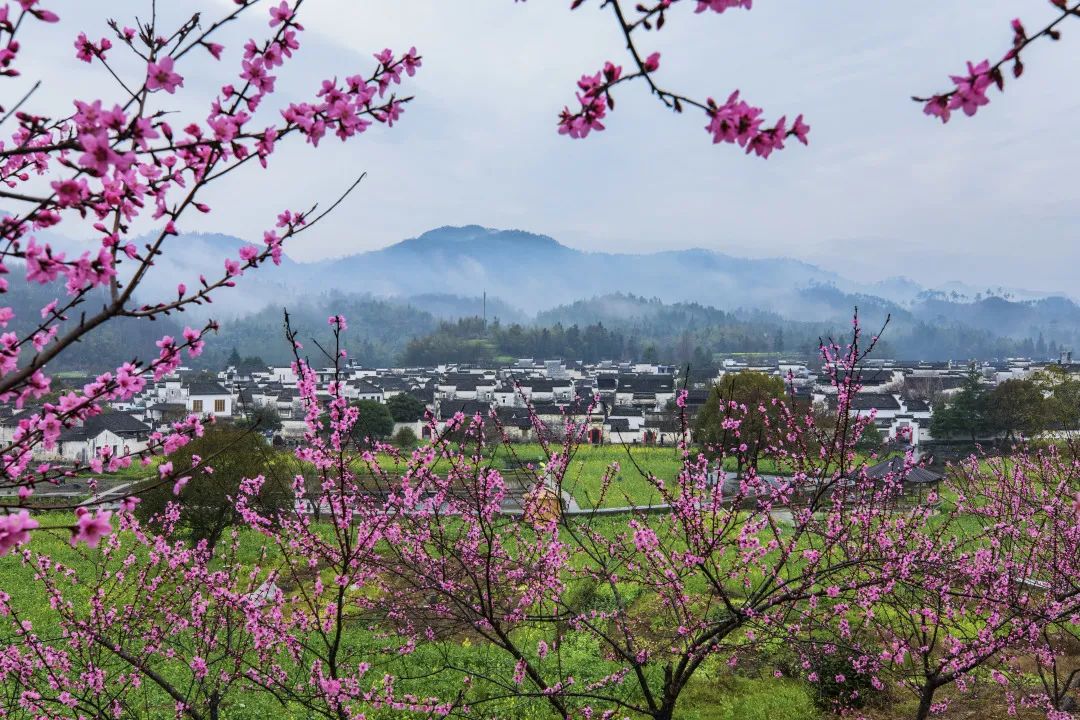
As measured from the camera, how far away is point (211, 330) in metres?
2.93

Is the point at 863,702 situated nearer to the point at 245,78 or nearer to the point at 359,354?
the point at 245,78

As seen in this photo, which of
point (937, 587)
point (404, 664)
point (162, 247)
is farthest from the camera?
point (404, 664)

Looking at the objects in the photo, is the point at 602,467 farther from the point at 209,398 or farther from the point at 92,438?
the point at 209,398

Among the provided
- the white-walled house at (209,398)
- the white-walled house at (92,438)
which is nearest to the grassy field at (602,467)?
the white-walled house at (92,438)

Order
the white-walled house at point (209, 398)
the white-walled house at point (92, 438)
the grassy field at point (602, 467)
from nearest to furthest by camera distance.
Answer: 1. the grassy field at point (602, 467)
2. the white-walled house at point (92, 438)
3. the white-walled house at point (209, 398)

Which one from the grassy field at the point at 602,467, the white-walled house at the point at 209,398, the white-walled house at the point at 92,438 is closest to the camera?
the grassy field at the point at 602,467

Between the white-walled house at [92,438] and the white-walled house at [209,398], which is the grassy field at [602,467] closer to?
the white-walled house at [92,438]

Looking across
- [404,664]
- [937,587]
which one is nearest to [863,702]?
[937,587]

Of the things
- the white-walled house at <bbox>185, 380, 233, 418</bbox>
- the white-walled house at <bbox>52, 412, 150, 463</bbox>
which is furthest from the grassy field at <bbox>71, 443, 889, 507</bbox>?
the white-walled house at <bbox>185, 380, 233, 418</bbox>

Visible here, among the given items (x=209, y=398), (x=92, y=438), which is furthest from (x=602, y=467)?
(x=209, y=398)

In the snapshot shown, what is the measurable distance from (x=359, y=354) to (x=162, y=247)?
149m

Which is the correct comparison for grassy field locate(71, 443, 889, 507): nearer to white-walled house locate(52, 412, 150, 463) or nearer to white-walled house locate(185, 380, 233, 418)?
white-walled house locate(52, 412, 150, 463)

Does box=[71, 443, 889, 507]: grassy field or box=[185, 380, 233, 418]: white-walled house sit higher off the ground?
box=[185, 380, 233, 418]: white-walled house

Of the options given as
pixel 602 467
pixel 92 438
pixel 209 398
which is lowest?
pixel 602 467
